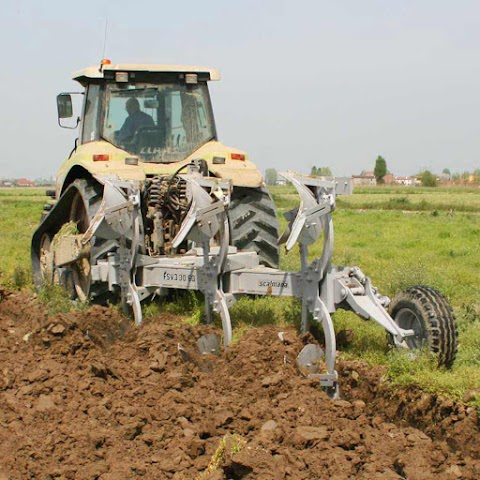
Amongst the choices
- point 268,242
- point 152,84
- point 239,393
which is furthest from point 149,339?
point 152,84

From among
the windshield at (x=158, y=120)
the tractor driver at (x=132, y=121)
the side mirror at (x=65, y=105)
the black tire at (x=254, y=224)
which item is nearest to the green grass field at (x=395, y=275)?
the black tire at (x=254, y=224)

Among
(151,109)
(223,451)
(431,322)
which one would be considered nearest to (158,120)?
(151,109)

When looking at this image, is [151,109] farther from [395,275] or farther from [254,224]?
[395,275]

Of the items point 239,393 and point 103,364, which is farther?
point 103,364

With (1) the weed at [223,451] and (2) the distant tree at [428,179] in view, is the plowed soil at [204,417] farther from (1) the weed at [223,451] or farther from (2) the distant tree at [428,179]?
(2) the distant tree at [428,179]

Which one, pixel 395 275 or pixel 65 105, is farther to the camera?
pixel 65 105

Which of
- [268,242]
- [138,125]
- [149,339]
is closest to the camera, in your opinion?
[149,339]

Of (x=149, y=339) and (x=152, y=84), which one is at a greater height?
(x=152, y=84)

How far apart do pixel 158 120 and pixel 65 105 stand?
1.18m

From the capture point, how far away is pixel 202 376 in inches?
225

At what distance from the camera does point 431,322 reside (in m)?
5.50

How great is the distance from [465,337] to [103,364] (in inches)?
114

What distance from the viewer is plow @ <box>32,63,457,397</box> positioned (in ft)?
18.7

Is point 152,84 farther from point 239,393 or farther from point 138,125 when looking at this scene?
point 239,393
